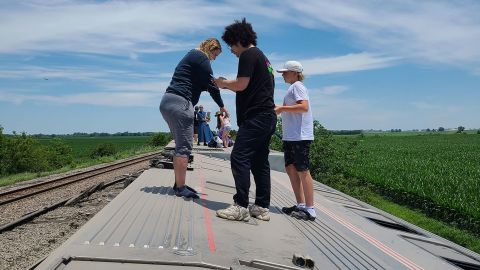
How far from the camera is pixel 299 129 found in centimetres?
452

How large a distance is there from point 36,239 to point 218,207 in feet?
9.56

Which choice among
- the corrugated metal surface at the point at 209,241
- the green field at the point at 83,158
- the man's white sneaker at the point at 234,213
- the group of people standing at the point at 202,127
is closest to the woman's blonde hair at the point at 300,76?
the corrugated metal surface at the point at 209,241

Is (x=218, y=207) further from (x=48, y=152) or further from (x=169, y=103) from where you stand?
(x=48, y=152)

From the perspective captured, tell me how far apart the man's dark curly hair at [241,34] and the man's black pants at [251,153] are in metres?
0.60

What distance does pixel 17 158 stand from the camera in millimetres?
33375

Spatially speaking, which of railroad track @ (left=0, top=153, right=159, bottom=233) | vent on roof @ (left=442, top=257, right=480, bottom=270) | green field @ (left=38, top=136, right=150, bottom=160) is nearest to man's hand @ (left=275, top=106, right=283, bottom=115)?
vent on roof @ (left=442, top=257, right=480, bottom=270)

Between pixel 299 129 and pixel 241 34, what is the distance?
99 centimetres

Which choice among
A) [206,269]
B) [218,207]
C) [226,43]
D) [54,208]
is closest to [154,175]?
[218,207]

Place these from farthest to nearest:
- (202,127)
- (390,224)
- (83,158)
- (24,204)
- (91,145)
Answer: (91,145) < (83,158) < (202,127) < (24,204) < (390,224)

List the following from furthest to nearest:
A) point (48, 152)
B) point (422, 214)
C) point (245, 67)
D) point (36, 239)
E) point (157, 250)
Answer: point (48, 152) < point (422, 214) < point (36, 239) < point (245, 67) < point (157, 250)

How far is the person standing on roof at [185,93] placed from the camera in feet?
15.1

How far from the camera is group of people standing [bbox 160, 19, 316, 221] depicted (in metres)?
4.09

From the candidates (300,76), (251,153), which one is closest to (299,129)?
(300,76)

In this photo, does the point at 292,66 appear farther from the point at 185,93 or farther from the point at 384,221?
the point at 384,221
